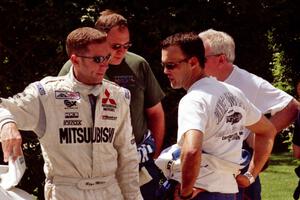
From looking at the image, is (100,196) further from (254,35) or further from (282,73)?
(282,73)

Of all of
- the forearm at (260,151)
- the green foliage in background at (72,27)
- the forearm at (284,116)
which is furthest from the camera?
the green foliage in background at (72,27)

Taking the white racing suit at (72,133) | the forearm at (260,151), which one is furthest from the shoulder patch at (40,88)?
the forearm at (260,151)

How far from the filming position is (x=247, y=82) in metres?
5.36

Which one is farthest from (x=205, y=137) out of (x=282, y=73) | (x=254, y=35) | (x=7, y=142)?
(x=282, y=73)

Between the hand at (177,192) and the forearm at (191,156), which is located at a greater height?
the forearm at (191,156)

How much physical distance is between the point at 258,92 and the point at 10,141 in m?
2.46

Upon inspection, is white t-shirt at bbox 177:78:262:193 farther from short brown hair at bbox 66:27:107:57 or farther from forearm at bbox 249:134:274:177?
short brown hair at bbox 66:27:107:57

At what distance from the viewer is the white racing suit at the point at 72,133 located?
4.09 meters

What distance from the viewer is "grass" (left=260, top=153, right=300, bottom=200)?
38.3 ft

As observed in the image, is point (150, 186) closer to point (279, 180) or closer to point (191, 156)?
point (191, 156)

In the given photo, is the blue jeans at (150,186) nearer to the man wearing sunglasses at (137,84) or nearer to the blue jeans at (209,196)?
the man wearing sunglasses at (137,84)

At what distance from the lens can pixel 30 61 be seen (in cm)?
1001

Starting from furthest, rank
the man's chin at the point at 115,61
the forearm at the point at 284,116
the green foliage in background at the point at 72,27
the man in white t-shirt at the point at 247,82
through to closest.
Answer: the green foliage in background at the point at 72,27
the forearm at the point at 284,116
the man's chin at the point at 115,61
the man in white t-shirt at the point at 247,82

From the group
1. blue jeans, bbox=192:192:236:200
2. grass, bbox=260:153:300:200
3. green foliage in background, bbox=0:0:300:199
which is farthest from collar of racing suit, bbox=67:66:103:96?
grass, bbox=260:153:300:200
